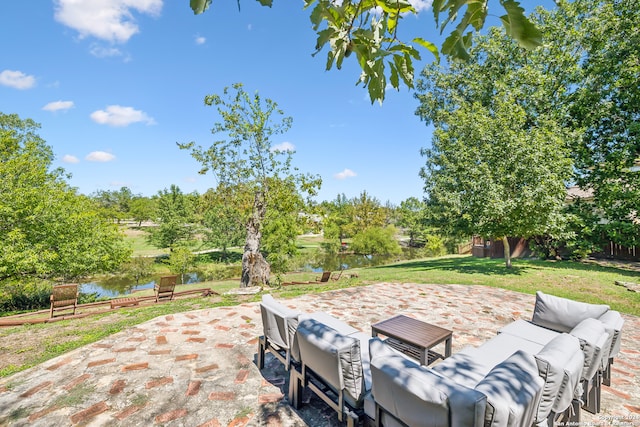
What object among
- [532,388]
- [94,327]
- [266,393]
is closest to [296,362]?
[266,393]

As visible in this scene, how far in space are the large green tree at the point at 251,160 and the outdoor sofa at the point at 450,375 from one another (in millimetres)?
8022

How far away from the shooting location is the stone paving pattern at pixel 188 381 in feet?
10.3

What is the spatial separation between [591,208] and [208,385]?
60.9ft

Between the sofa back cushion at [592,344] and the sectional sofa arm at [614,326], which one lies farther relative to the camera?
the sectional sofa arm at [614,326]

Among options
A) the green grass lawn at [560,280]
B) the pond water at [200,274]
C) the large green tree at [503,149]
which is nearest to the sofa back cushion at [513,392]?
the green grass lawn at [560,280]

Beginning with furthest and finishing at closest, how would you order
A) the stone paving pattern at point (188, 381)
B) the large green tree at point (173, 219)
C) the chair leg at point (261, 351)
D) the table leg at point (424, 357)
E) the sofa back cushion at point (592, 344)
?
1. the large green tree at point (173, 219)
2. the chair leg at point (261, 351)
3. the table leg at point (424, 357)
4. the stone paving pattern at point (188, 381)
5. the sofa back cushion at point (592, 344)

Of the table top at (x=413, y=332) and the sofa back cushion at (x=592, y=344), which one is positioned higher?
the sofa back cushion at (x=592, y=344)

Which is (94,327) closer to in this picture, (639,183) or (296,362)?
(296,362)

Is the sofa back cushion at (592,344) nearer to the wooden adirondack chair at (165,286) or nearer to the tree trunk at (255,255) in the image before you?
the wooden adirondack chair at (165,286)

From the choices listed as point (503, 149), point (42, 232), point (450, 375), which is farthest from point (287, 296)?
point (503, 149)

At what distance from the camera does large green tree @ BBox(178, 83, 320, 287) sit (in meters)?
11.7

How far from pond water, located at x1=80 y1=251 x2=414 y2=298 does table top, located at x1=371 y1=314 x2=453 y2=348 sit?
16.3m

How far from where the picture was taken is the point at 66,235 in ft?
38.8

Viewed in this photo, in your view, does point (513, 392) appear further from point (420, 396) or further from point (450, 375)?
point (450, 375)
